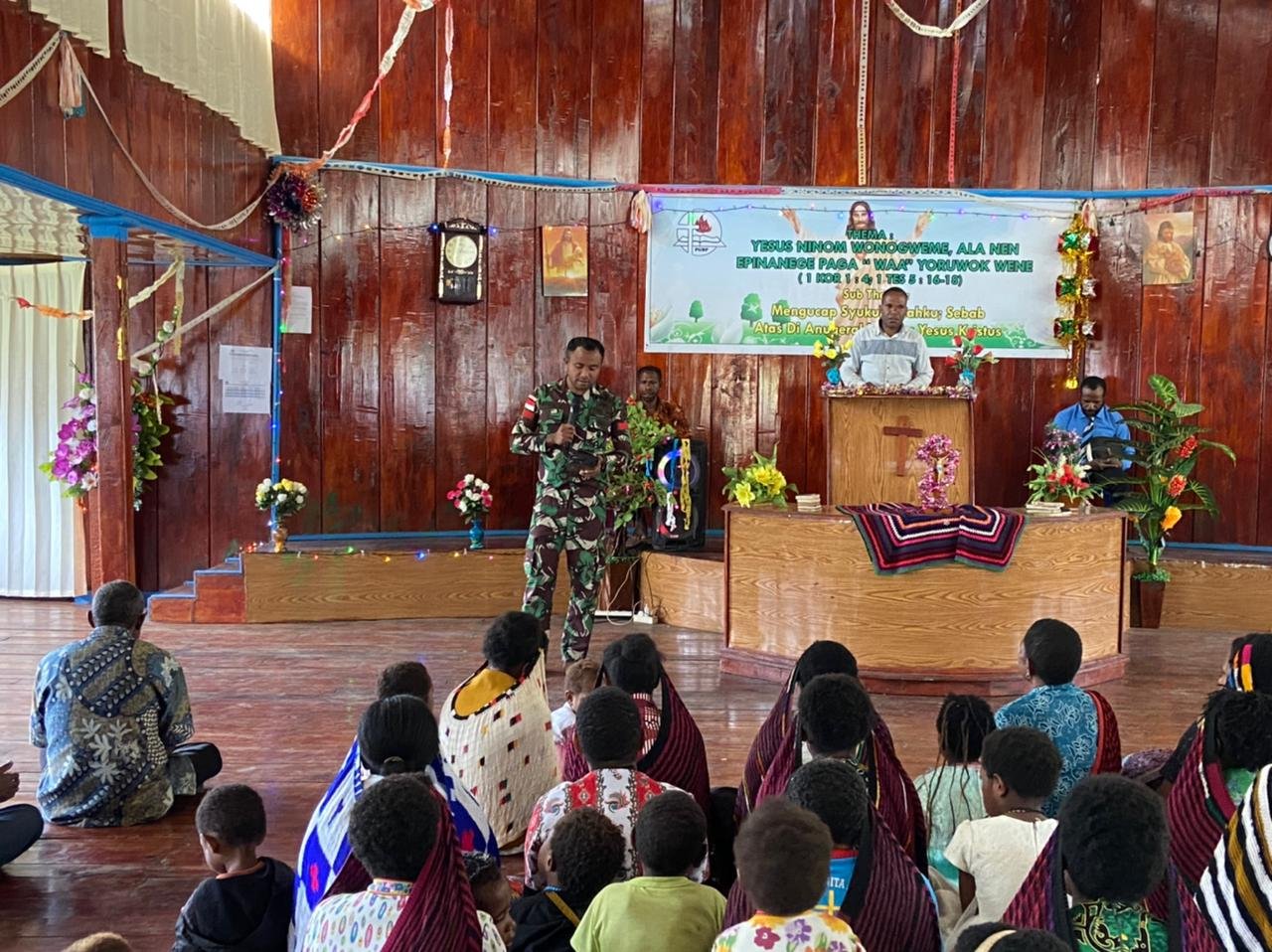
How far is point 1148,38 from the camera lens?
7.89m

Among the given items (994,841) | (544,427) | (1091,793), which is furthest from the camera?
(544,427)

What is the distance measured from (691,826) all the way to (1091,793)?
0.66 m

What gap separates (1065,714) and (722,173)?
5.84 m

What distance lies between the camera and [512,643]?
3256 mm

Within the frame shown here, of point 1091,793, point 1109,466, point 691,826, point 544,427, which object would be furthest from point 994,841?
point 1109,466

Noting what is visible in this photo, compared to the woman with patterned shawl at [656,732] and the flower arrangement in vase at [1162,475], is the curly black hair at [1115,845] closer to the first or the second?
the woman with patterned shawl at [656,732]

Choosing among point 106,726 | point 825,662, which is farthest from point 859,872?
point 106,726

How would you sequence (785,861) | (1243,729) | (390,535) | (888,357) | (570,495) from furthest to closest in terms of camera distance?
1. (390,535)
2. (888,357)
3. (570,495)
4. (1243,729)
5. (785,861)

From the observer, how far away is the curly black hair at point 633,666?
10.0ft

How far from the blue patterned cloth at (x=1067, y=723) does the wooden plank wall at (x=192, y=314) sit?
4521 millimetres

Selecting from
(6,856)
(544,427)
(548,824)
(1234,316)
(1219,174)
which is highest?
(1219,174)

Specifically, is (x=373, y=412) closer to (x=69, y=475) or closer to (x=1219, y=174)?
(x=69, y=475)

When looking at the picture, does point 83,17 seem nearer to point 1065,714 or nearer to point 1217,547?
point 1065,714

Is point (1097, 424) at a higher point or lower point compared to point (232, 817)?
higher
